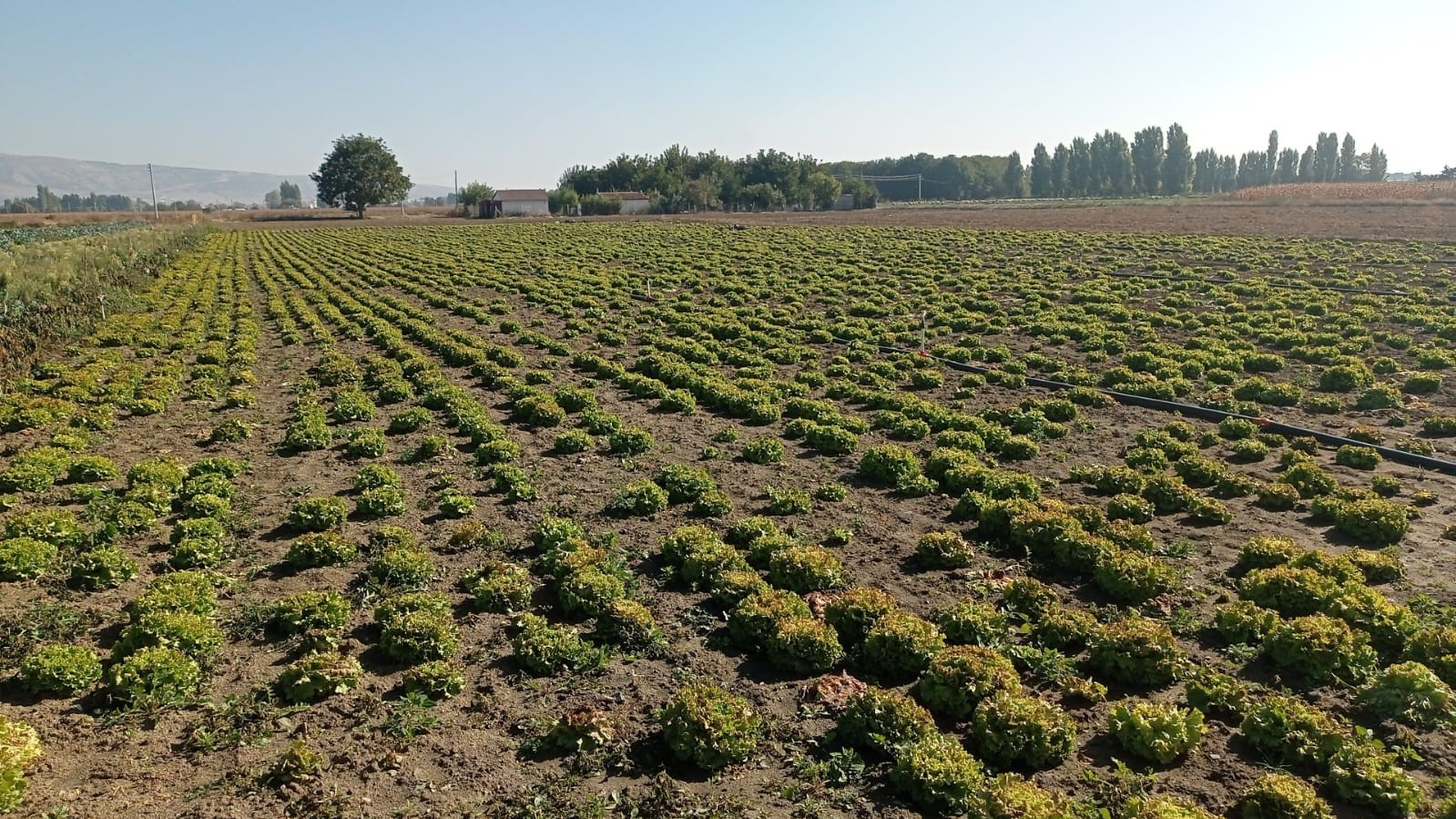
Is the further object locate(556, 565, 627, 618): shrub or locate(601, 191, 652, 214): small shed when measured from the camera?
locate(601, 191, 652, 214): small shed

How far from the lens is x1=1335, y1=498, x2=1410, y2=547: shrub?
12344 mm

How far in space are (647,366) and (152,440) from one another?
12298 millimetres

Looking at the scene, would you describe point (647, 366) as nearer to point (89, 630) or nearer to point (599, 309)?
point (599, 309)

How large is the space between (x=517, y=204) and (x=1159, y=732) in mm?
146977

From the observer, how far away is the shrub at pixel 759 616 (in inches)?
376

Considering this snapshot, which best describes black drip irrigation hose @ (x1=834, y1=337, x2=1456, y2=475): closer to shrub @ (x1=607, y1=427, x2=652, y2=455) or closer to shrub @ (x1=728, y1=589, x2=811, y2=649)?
shrub @ (x1=607, y1=427, x2=652, y2=455)

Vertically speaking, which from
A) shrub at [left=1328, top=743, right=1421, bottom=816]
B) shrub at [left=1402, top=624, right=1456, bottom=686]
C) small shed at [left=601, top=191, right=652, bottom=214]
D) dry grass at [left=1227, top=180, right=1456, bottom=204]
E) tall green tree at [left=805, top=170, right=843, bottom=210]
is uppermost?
tall green tree at [left=805, top=170, right=843, bottom=210]

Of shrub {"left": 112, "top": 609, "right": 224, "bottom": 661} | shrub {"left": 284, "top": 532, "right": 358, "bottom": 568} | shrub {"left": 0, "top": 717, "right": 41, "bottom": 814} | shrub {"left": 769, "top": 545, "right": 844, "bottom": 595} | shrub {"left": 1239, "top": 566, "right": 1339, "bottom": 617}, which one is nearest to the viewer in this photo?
shrub {"left": 0, "top": 717, "right": 41, "bottom": 814}

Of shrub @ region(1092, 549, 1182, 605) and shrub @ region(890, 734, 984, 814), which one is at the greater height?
shrub @ region(1092, 549, 1182, 605)

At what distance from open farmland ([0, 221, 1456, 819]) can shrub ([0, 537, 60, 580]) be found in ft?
0.15

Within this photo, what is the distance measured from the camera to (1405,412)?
19203 millimetres

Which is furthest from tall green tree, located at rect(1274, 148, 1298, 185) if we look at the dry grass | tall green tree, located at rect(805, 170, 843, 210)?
tall green tree, located at rect(805, 170, 843, 210)

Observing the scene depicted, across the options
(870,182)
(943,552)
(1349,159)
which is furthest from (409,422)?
(1349,159)

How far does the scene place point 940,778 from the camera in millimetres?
7023
